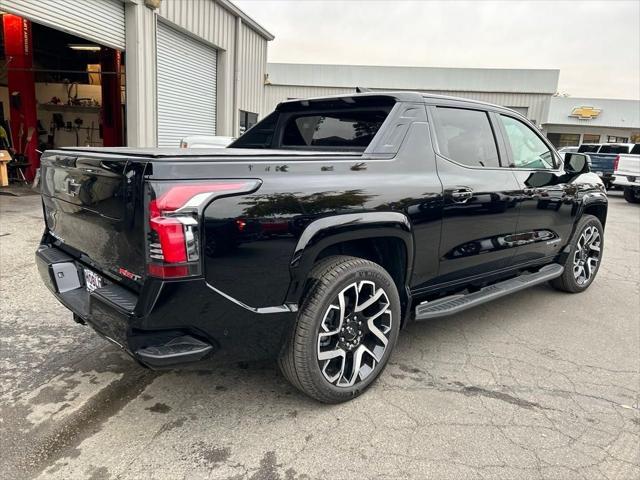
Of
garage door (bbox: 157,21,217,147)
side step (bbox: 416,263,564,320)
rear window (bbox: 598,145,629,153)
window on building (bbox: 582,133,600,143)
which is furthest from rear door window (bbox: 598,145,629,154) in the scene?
side step (bbox: 416,263,564,320)

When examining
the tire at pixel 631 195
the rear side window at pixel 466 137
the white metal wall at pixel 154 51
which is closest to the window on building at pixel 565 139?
the tire at pixel 631 195

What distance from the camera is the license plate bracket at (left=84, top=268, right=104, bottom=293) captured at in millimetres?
2652

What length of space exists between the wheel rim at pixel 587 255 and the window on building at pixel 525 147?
3.55 feet

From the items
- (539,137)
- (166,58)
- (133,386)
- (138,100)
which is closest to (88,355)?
(133,386)

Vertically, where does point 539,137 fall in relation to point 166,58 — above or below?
below

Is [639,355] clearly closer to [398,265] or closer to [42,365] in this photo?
[398,265]

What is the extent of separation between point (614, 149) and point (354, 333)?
71.3ft

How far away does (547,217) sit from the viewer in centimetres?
435

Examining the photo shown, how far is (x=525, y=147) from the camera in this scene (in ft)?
14.1

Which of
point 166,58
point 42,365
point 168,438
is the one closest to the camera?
point 168,438

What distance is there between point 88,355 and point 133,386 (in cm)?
60


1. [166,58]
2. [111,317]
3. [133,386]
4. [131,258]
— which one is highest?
[166,58]

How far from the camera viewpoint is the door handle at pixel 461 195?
3.30 metres

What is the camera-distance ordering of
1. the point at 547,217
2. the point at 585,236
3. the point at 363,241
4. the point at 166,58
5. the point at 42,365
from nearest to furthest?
the point at 363,241 < the point at 42,365 < the point at 547,217 < the point at 585,236 < the point at 166,58
